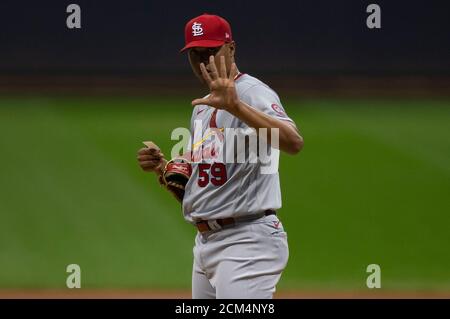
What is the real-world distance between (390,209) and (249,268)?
4.23 m

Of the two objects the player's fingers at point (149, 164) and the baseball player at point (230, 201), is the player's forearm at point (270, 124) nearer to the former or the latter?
the baseball player at point (230, 201)

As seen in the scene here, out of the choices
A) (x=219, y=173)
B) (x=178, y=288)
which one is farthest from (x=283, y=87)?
(x=219, y=173)

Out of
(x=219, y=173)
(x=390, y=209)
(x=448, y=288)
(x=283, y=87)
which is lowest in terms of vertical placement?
(x=448, y=288)

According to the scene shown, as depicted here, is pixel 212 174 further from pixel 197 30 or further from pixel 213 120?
pixel 197 30

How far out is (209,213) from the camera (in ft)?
9.43

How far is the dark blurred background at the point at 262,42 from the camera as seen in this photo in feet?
24.4

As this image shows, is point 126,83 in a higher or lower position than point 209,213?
higher

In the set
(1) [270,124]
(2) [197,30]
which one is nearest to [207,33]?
(2) [197,30]

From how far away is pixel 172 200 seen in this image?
7.21 metres

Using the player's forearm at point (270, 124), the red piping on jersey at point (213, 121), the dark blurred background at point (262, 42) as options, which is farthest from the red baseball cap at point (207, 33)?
the dark blurred background at point (262, 42)

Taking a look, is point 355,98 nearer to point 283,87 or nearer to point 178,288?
point 283,87

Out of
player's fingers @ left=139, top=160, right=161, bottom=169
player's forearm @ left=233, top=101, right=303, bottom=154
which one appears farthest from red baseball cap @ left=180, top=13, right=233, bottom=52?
player's fingers @ left=139, top=160, right=161, bottom=169

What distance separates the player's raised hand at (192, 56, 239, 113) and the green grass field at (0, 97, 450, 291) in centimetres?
381

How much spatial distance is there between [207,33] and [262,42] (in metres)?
4.67
